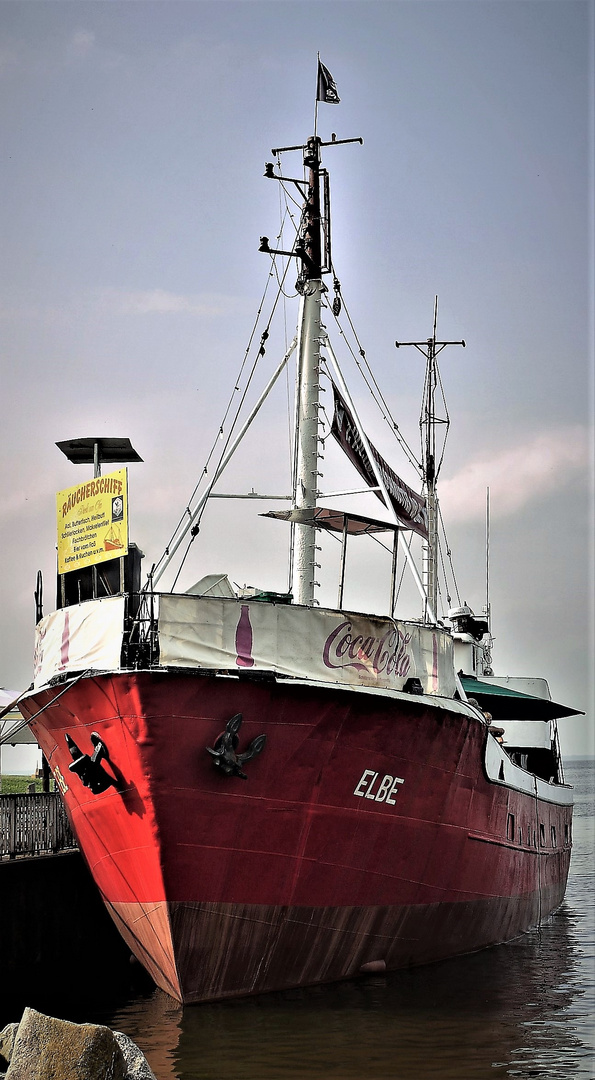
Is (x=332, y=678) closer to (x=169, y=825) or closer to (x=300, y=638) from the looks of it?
(x=300, y=638)

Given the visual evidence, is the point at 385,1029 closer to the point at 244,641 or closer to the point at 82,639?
the point at 244,641

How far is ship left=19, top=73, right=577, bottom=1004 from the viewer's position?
12.8m

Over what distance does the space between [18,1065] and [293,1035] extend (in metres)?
3.79

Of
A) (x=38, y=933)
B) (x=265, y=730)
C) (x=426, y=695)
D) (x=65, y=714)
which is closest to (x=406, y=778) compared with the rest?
(x=426, y=695)

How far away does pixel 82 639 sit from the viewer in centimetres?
1395

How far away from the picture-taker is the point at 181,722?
1269cm

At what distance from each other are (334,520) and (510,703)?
1007 cm

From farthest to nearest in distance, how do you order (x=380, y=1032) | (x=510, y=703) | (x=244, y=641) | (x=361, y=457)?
(x=510, y=703)
(x=361, y=457)
(x=244, y=641)
(x=380, y=1032)

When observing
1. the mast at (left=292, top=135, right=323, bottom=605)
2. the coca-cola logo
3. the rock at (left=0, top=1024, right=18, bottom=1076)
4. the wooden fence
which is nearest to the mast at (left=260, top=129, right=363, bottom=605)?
the mast at (left=292, top=135, right=323, bottom=605)

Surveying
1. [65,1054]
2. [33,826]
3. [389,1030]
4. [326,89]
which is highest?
[326,89]

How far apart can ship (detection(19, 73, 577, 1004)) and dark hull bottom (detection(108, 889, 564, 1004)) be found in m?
0.02

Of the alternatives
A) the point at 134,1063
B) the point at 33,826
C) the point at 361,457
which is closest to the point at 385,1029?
the point at 134,1063

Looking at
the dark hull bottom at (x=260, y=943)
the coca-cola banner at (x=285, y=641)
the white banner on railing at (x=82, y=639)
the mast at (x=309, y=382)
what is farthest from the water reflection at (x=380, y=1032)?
the mast at (x=309, y=382)

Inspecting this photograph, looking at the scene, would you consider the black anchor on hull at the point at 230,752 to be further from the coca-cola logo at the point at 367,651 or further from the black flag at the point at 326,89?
the black flag at the point at 326,89
